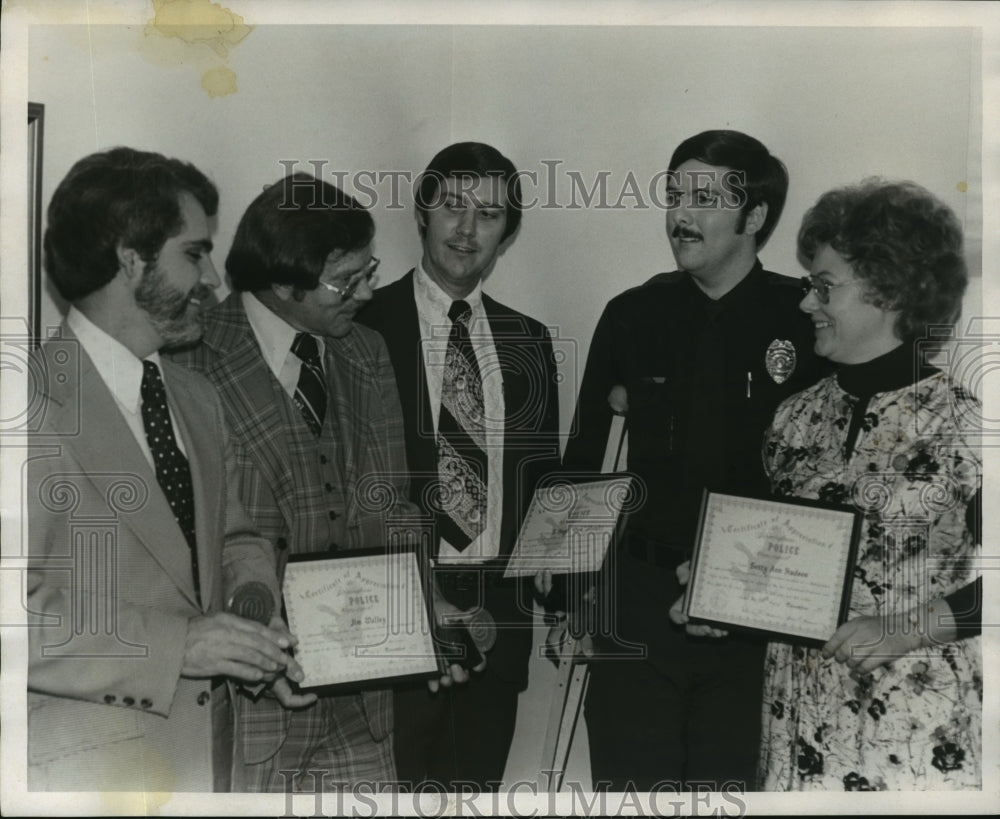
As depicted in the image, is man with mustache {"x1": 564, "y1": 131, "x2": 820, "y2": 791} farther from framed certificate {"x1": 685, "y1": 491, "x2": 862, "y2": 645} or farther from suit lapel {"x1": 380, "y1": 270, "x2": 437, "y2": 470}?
suit lapel {"x1": 380, "y1": 270, "x2": 437, "y2": 470}

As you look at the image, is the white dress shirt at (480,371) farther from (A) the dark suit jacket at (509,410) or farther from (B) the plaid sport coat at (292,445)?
(B) the plaid sport coat at (292,445)

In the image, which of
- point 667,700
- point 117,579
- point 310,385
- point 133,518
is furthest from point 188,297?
point 667,700

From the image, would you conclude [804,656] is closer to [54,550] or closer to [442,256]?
[442,256]

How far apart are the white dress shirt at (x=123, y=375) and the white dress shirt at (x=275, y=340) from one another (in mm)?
226

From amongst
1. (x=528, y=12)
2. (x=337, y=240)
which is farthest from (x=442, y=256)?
(x=528, y=12)

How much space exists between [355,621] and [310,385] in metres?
0.54

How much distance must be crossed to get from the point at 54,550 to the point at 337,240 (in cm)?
95

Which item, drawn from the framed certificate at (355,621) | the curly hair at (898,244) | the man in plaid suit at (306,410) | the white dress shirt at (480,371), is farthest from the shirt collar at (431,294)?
the curly hair at (898,244)

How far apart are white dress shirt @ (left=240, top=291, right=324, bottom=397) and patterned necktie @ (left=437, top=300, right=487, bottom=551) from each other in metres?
0.36

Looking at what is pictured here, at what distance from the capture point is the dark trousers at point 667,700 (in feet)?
7.98

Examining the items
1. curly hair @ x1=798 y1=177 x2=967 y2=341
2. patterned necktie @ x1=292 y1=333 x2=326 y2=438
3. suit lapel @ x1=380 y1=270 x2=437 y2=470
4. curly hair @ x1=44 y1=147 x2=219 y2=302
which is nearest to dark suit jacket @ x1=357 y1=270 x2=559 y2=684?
suit lapel @ x1=380 y1=270 x2=437 y2=470

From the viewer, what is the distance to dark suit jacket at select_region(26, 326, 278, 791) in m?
2.28

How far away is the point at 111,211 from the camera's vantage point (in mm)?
2352

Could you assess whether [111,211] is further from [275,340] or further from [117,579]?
[117,579]
